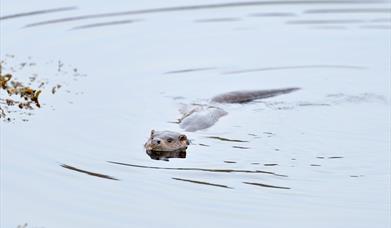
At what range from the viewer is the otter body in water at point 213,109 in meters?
11.3

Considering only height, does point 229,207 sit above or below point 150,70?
below

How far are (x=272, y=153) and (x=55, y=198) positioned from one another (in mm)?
2592

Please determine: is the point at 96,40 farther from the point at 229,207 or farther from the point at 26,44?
the point at 229,207

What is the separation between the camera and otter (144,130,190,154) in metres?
10.4

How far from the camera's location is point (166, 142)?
10383mm

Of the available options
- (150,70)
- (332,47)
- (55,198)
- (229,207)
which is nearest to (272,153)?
(229,207)

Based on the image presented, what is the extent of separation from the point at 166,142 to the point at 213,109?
164 centimetres

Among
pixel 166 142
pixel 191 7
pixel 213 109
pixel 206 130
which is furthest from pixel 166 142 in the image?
pixel 191 7

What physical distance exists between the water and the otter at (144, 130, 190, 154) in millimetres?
162

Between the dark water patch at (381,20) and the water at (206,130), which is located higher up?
the dark water patch at (381,20)

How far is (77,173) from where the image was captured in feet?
30.0

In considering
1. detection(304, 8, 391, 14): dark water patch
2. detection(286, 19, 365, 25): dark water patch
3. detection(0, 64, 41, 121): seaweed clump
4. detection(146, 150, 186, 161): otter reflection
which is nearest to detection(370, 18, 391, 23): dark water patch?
detection(286, 19, 365, 25): dark water patch

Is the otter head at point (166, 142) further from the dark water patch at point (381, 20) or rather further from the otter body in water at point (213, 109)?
the dark water patch at point (381, 20)

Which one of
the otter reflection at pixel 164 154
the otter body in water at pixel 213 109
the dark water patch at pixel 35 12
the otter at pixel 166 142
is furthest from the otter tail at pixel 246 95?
the dark water patch at pixel 35 12
